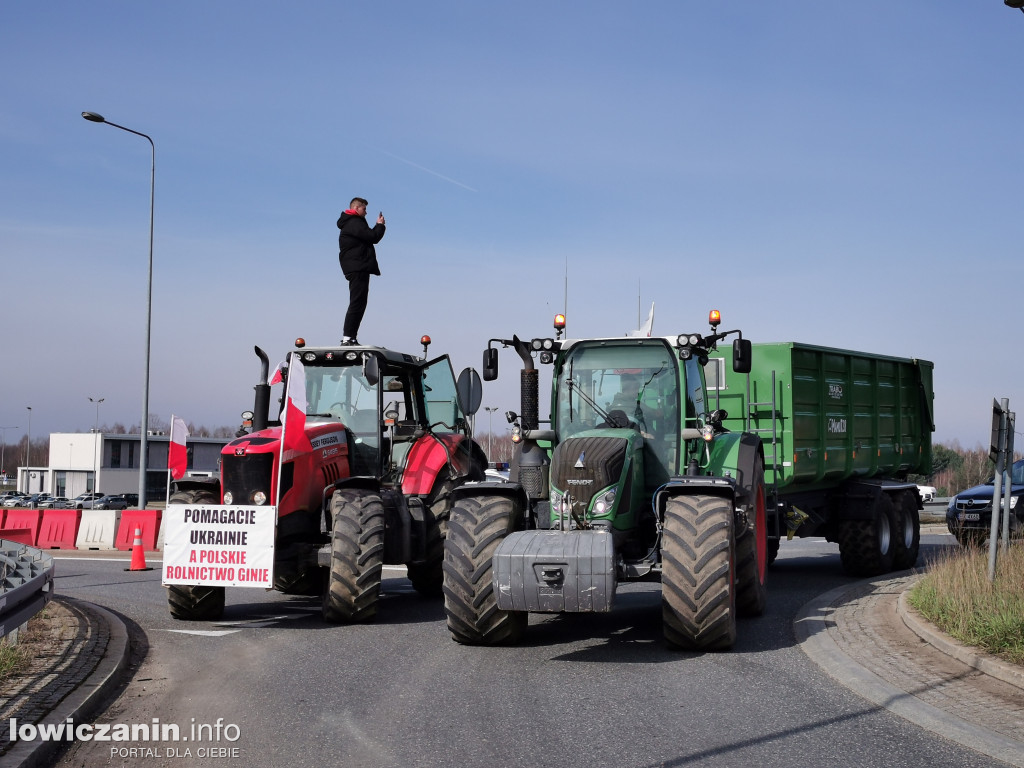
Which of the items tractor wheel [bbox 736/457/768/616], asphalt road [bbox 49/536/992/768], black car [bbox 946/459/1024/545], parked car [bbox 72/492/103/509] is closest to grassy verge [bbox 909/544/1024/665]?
asphalt road [bbox 49/536/992/768]

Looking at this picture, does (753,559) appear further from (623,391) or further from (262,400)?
(262,400)

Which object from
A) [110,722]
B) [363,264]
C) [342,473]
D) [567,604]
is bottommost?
[110,722]

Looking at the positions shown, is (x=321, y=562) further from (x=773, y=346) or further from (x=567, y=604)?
(x=773, y=346)

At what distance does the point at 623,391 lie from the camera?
35.0 feet

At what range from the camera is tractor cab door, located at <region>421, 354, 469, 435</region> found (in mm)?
13570

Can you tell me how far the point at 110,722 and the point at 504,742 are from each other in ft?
8.58

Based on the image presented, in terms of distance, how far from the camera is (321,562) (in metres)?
10.9

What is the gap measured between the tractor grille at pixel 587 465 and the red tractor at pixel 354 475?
2141 mm

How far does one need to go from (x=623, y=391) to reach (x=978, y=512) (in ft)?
37.2

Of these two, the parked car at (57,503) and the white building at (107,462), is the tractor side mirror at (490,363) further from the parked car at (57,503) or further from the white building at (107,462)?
the white building at (107,462)

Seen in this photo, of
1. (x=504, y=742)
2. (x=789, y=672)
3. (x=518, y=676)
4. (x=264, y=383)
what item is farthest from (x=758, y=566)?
(x=264, y=383)

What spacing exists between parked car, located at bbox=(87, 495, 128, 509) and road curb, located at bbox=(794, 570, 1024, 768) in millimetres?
53171

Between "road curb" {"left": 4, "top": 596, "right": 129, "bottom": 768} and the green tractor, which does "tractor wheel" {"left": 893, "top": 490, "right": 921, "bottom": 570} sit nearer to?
the green tractor

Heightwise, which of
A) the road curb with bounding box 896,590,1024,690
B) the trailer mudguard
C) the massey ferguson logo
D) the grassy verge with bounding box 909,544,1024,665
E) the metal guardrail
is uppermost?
the massey ferguson logo
